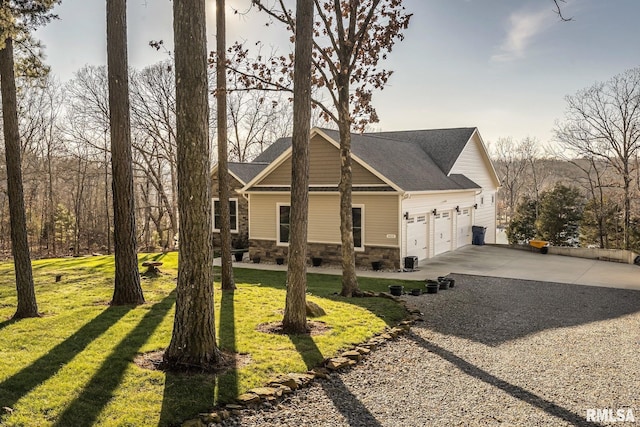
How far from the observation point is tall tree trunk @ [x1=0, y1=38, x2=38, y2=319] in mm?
8109

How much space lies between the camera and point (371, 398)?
18.2 feet

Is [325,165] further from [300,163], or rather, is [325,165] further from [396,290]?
[300,163]

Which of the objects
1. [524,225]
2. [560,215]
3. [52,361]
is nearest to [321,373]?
[52,361]

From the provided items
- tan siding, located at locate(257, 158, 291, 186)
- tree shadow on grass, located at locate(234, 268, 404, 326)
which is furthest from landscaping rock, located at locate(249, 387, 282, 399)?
tan siding, located at locate(257, 158, 291, 186)

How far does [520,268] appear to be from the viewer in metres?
17.0

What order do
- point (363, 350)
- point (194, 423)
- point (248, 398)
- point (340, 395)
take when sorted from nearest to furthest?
point (194, 423) < point (248, 398) < point (340, 395) < point (363, 350)

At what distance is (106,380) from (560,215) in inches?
1031

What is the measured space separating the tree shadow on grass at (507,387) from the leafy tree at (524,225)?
23258 mm

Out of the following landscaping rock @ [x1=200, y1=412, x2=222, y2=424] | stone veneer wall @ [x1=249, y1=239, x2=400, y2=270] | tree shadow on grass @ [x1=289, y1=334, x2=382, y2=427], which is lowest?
tree shadow on grass @ [x1=289, y1=334, x2=382, y2=427]

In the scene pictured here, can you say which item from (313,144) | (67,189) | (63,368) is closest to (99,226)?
(67,189)

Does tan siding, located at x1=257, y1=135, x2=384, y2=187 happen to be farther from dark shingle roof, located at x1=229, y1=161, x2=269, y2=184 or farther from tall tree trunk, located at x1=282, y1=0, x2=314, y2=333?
tall tree trunk, located at x1=282, y1=0, x2=314, y2=333

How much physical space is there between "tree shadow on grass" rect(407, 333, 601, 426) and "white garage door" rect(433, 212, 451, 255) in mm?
12022

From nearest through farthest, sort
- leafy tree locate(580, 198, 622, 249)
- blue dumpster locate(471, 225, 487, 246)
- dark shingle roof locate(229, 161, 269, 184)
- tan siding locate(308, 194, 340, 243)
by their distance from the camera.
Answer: tan siding locate(308, 194, 340, 243) < dark shingle roof locate(229, 161, 269, 184) < blue dumpster locate(471, 225, 487, 246) < leafy tree locate(580, 198, 622, 249)

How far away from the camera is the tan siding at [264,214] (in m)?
18.6
